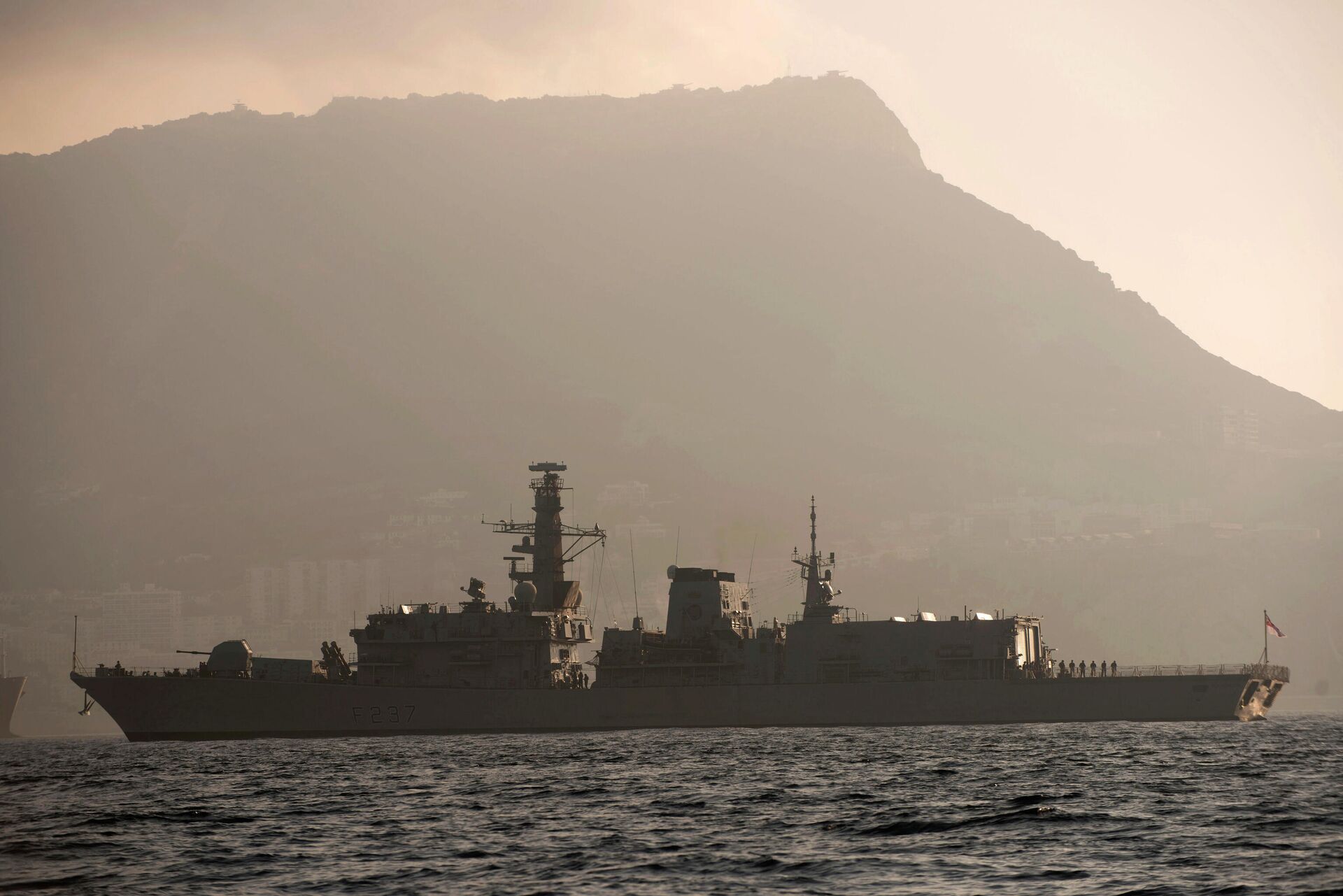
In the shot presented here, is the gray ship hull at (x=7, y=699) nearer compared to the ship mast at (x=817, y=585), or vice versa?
the ship mast at (x=817, y=585)

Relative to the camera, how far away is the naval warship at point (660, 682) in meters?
56.8

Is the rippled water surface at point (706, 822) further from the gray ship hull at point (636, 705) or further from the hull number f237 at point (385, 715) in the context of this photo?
the hull number f237 at point (385, 715)

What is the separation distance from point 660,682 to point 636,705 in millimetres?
1421

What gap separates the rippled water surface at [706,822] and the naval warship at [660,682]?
13408mm

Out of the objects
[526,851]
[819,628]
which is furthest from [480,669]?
[526,851]

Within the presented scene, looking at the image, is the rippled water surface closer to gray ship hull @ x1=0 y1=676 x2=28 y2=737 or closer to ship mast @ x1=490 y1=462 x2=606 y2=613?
ship mast @ x1=490 y1=462 x2=606 y2=613

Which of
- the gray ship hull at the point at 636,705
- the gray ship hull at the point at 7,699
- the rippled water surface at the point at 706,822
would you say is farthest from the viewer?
the gray ship hull at the point at 7,699

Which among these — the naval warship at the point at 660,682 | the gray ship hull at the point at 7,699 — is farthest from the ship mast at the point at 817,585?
the gray ship hull at the point at 7,699

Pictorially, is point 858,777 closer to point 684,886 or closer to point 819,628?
point 684,886

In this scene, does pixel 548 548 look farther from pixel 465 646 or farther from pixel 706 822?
pixel 706 822

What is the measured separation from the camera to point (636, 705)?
58.4m

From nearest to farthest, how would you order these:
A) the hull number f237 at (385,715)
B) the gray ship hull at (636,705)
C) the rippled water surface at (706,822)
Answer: the rippled water surface at (706,822)
the gray ship hull at (636,705)
the hull number f237 at (385,715)

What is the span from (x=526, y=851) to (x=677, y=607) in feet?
129

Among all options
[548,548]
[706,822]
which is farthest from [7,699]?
[706,822]
